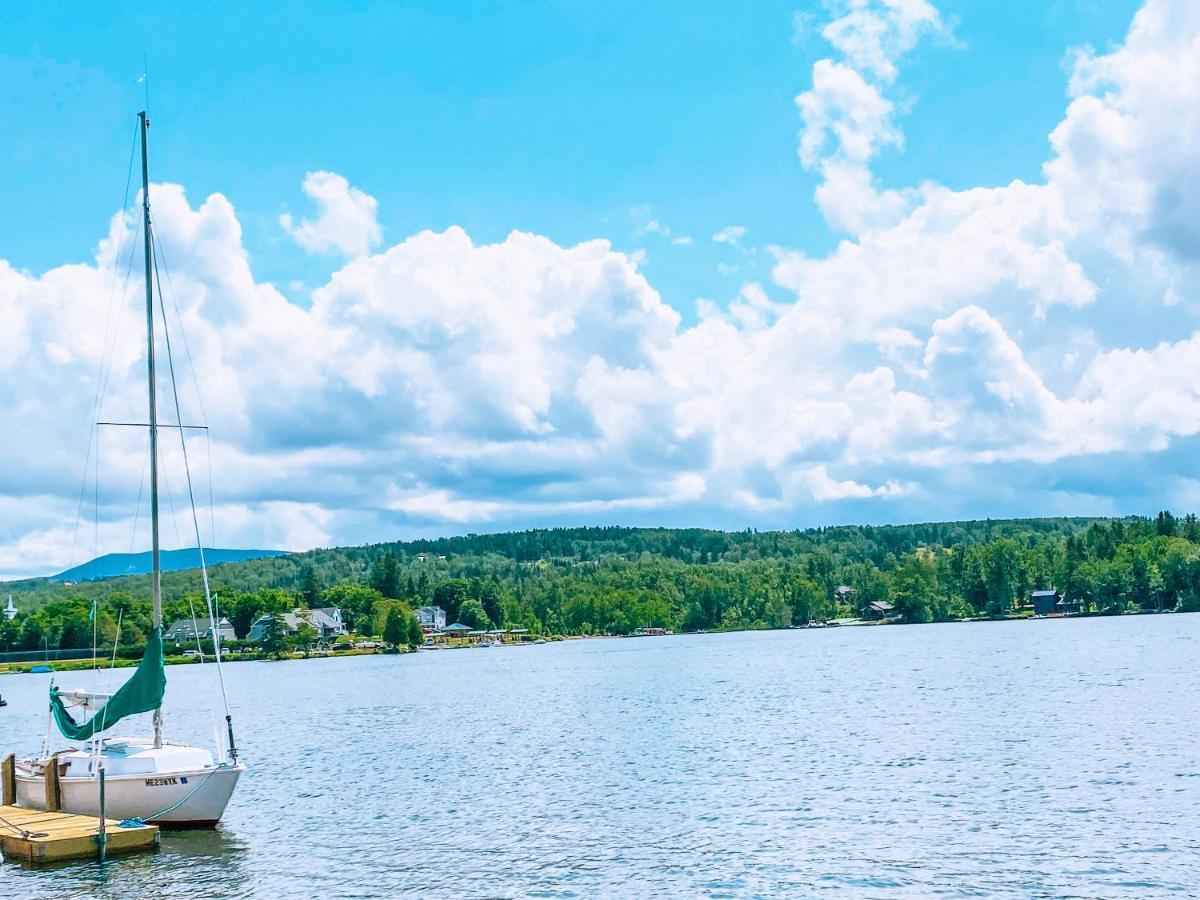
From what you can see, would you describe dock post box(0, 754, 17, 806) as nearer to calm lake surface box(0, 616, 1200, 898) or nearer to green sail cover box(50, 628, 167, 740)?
green sail cover box(50, 628, 167, 740)

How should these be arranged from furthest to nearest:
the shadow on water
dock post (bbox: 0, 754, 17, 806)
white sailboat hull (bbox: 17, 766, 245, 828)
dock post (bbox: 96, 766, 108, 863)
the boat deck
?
dock post (bbox: 0, 754, 17, 806) < white sailboat hull (bbox: 17, 766, 245, 828) < dock post (bbox: 96, 766, 108, 863) < the boat deck < the shadow on water

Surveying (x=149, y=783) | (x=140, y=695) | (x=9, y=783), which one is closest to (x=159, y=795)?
(x=149, y=783)

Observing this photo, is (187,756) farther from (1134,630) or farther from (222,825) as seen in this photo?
(1134,630)

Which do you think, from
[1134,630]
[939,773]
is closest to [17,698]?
[939,773]

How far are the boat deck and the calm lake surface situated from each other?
23.7 inches

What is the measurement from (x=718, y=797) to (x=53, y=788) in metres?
24.4

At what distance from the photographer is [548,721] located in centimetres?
7906

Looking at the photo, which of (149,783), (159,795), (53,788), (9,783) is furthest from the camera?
(9,783)

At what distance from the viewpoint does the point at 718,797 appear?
44.4 metres

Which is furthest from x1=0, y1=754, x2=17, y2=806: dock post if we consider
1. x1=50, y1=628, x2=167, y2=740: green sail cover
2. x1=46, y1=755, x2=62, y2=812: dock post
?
x1=50, y1=628, x2=167, y2=740: green sail cover

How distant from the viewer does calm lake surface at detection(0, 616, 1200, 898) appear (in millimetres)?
31938

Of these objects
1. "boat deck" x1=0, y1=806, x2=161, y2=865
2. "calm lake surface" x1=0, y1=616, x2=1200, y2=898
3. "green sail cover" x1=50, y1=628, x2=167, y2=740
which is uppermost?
"green sail cover" x1=50, y1=628, x2=167, y2=740

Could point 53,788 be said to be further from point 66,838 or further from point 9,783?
point 66,838

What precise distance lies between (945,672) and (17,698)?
104 metres
